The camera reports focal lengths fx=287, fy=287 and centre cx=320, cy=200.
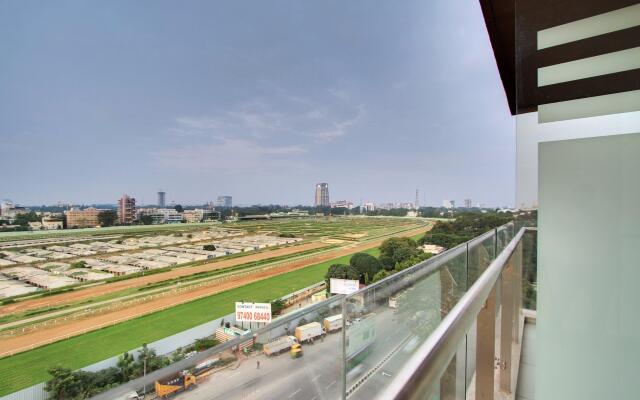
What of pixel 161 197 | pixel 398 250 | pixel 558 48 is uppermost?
pixel 558 48

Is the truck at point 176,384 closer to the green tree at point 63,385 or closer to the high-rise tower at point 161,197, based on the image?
the green tree at point 63,385

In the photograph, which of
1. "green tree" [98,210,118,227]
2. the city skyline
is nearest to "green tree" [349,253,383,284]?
the city skyline

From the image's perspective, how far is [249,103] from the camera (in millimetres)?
19172

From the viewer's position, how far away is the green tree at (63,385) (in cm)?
487

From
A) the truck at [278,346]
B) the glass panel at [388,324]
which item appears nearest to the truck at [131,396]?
the truck at [278,346]

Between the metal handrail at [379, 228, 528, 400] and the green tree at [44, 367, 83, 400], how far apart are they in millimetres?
6588

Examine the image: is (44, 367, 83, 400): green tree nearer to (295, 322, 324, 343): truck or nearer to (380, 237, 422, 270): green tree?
(295, 322, 324, 343): truck

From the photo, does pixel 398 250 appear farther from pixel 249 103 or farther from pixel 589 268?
pixel 249 103

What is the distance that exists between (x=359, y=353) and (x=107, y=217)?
1123 centimetres

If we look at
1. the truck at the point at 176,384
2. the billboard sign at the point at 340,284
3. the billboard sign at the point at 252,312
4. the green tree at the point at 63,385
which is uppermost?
the truck at the point at 176,384

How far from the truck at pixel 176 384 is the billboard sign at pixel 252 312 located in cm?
876

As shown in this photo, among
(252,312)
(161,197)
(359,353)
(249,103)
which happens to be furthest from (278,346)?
(249,103)

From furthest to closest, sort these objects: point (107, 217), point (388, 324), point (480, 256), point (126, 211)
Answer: point (126, 211) → point (107, 217) → point (480, 256) → point (388, 324)

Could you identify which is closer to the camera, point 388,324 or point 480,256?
point 388,324
